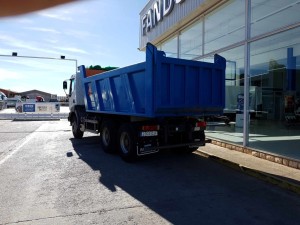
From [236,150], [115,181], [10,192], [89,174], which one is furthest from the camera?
[236,150]

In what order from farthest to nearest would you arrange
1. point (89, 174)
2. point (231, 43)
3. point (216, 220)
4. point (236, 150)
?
point (231, 43)
point (236, 150)
point (89, 174)
point (216, 220)

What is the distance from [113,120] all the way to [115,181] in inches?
154

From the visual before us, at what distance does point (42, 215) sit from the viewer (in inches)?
182

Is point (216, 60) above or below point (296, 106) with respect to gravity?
above

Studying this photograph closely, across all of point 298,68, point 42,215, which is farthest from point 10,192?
point 298,68

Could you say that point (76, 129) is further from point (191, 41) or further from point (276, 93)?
point (276, 93)

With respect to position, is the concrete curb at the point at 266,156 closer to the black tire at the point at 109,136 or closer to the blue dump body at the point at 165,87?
the blue dump body at the point at 165,87

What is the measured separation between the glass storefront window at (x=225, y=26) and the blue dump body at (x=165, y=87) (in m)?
2.20

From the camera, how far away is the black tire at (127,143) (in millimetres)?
8375

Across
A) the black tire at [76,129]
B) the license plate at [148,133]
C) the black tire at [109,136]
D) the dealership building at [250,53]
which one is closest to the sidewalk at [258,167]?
the dealership building at [250,53]

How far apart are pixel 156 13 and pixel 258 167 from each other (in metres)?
10.4

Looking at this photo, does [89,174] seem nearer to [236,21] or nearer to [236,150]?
[236,150]

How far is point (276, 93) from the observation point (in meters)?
13.9

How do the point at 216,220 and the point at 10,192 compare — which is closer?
the point at 216,220
